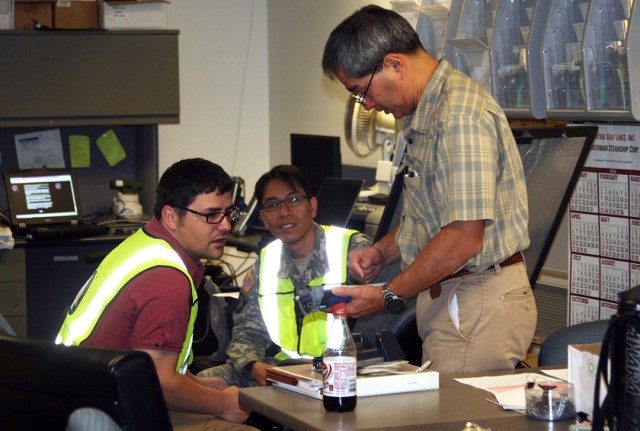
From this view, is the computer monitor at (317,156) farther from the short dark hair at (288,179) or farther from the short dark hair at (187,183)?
the short dark hair at (187,183)

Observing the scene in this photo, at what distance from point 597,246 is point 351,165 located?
2.12 metres

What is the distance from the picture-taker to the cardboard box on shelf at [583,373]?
1.65 m

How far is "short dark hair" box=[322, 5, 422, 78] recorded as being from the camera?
7.05 ft

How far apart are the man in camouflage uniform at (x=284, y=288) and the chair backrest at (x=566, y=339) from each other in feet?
2.65

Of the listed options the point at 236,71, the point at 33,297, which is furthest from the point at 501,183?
the point at 236,71

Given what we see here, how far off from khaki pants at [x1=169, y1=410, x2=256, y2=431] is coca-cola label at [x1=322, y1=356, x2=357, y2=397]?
52 centimetres

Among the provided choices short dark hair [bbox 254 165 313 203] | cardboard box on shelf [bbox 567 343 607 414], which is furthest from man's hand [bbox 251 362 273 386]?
cardboard box on shelf [bbox 567 343 607 414]

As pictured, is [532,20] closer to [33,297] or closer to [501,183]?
[501,183]

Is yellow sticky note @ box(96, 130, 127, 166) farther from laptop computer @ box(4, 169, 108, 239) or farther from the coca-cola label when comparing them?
the coca-cola label

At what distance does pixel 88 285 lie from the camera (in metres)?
2.26

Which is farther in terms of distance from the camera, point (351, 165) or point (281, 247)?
point (351, 165)

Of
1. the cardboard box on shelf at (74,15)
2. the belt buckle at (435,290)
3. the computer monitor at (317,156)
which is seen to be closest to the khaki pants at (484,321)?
the belt buckle at (435,290)

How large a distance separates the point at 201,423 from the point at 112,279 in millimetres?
440

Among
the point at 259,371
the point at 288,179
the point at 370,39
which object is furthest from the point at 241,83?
the point at 370,39
